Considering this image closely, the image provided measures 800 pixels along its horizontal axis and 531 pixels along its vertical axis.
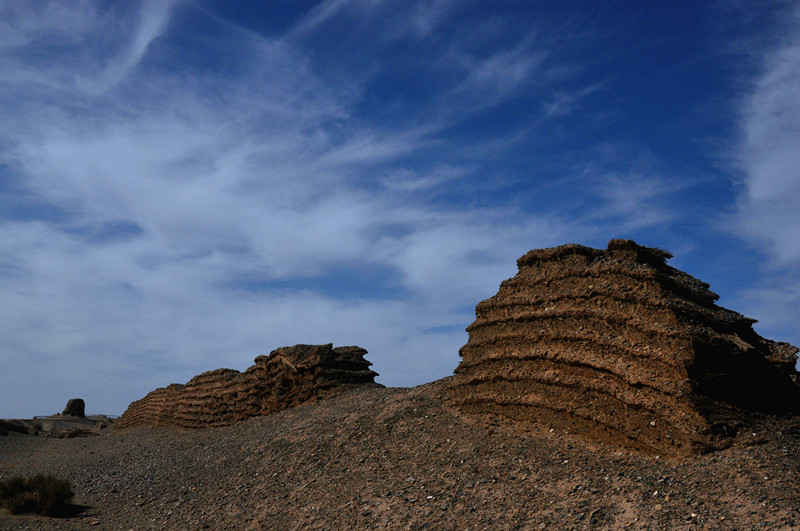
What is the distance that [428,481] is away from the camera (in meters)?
9.20

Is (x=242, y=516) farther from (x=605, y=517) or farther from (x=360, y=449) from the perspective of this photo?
(x=605, y=517)

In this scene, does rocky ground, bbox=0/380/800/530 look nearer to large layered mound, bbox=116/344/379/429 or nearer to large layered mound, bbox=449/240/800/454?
large layered mound, bbox=449/240/800/454

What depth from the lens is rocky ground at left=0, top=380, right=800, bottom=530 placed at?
694 centimetres

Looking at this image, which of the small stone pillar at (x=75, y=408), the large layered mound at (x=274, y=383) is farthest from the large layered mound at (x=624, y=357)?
the small stone pillar at (x=75, y=408)

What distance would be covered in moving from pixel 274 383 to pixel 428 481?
12732 millimetres

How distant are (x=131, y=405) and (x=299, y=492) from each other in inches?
1244

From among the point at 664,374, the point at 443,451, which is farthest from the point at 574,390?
the point at 443,451

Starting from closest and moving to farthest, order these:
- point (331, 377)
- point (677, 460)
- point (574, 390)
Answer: point (677, 460) → point (574, 390) → point (331, 377)

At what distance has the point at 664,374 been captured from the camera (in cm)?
860

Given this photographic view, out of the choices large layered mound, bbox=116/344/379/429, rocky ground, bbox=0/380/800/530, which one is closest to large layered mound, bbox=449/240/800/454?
rocky ground, bbox=0/380/800/530

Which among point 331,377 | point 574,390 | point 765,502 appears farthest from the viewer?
point 331,377

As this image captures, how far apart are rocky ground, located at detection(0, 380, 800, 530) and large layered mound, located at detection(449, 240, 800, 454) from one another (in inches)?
15.5

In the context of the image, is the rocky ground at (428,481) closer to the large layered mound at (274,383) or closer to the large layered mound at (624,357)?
the large layered mound at (624,357)

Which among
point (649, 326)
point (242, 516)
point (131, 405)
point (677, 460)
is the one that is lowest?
point (242, 516)
